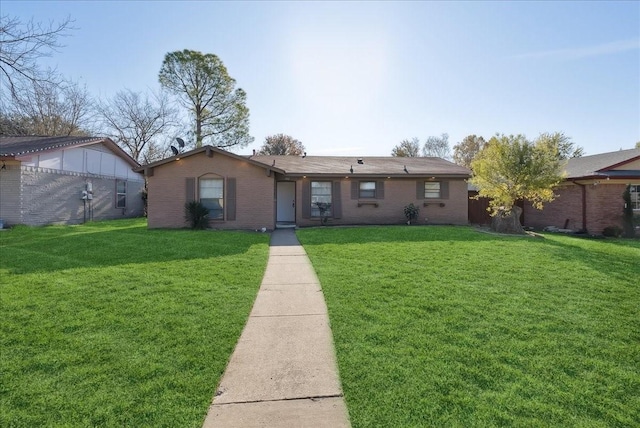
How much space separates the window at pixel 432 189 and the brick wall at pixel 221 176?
7.46m

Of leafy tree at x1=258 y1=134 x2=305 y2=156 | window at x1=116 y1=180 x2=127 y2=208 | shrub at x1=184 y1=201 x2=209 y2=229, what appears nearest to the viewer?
shrub at x1=184 y1=201 x2=209 y2=229

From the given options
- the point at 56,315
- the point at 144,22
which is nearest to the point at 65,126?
the point at 144,22

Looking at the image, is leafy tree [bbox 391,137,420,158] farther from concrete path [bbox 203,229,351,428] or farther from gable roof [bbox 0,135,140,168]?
concrete path [bbox 203,229,351,428]

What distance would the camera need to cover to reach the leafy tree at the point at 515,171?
12.8 metres

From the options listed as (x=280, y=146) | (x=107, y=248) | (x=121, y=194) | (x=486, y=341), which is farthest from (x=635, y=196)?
(x=280, y=146)

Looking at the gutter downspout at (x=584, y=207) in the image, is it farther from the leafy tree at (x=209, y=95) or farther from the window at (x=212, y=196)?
the leafy tree at (x=209, y=95)

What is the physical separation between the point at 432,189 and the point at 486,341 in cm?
1357

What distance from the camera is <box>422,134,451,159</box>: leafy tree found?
4797cm

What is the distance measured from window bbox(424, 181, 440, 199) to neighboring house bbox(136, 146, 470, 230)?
5 centimetres

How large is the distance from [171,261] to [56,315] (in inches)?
127

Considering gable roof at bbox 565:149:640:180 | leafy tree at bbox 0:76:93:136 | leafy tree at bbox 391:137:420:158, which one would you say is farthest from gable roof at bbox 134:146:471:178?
leafy tree at bbox 391:137:420:158

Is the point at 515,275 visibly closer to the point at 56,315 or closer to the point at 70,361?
the point at 70,361

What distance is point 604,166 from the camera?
15617 millimetres

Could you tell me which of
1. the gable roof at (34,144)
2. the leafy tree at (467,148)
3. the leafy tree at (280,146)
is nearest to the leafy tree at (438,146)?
the leafy tree at (467,148)
